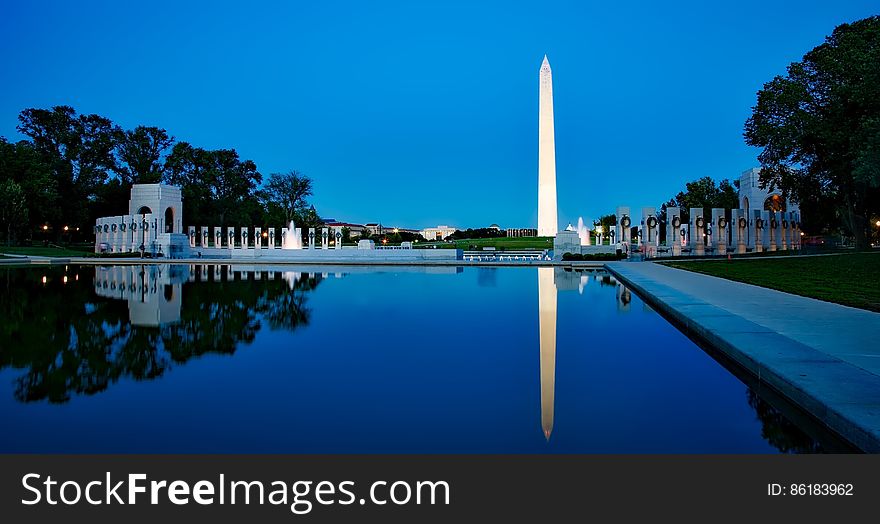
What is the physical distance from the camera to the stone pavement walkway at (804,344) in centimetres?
473

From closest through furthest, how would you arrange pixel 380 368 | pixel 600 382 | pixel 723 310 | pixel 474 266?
pixel 600 382, pixel 380 368, pixel 723 310, pixel 474 266

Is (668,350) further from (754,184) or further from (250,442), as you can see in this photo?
(754,184)

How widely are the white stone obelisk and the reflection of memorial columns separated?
40.0 metres

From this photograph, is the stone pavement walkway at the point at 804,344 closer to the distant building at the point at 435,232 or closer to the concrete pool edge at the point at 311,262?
the concrete pool edge at the point at 311,262

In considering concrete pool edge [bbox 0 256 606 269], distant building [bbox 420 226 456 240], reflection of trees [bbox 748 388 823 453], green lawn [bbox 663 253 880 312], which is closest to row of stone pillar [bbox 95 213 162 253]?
concrete pool edge [bbox 0 256 606 269]

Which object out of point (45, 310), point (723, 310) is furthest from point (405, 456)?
point (45, 310)

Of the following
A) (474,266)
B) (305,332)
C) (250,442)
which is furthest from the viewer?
(474,266)

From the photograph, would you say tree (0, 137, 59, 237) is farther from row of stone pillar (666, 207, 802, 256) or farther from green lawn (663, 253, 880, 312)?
green lawn (663, 253, 880, 312)

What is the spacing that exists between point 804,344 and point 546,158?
48965 mm

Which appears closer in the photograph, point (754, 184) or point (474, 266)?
point (474, 266)

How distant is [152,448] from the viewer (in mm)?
4297

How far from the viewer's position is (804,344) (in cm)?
738

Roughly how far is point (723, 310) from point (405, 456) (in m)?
8.95

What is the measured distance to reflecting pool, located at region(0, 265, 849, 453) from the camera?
451 cm
